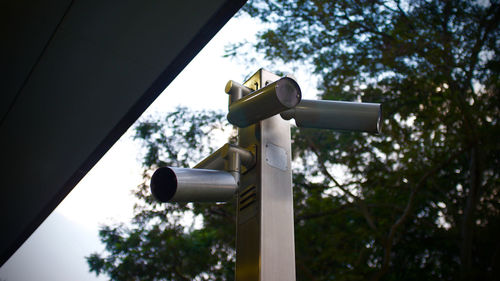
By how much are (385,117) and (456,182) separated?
2076 mm

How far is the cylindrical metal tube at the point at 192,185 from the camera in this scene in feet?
3.59

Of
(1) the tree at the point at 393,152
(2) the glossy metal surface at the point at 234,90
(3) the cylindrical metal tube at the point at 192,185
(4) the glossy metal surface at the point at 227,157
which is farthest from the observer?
(1) the tree at the point at 393,152

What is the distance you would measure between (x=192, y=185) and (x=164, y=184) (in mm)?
98

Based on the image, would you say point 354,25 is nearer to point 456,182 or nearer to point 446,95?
point 446,95

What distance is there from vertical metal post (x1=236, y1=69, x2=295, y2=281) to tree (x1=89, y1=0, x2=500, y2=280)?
150 inches

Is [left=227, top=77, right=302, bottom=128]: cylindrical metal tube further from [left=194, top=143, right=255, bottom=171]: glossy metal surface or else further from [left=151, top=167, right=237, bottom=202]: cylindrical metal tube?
[left=151, top=167, right=237, bottom=202]: cylindrical metal tube

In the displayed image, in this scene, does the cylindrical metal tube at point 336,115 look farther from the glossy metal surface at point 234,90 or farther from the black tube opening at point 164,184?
the black tube opening at point 164,184

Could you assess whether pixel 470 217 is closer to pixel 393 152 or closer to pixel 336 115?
pixel 393 152

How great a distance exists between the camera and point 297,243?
650cm

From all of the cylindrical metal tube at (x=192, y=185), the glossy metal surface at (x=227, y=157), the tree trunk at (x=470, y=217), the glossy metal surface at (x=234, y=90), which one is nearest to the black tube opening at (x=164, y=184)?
the cylindrical metal tube at (x=192, y=185)

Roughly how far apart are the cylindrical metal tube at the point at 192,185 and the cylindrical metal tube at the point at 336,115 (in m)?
0.30

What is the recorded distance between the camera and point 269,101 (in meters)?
1.13

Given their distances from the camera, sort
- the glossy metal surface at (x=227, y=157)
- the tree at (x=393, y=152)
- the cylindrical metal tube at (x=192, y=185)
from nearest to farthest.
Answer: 1. the cylindrical metal tube at (x=192, y=185)
2. the glossy metal surface at (x=227, y=157)
3. the tree at (x=393, y=152)

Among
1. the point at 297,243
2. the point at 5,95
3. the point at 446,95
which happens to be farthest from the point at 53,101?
the point at 297,243
